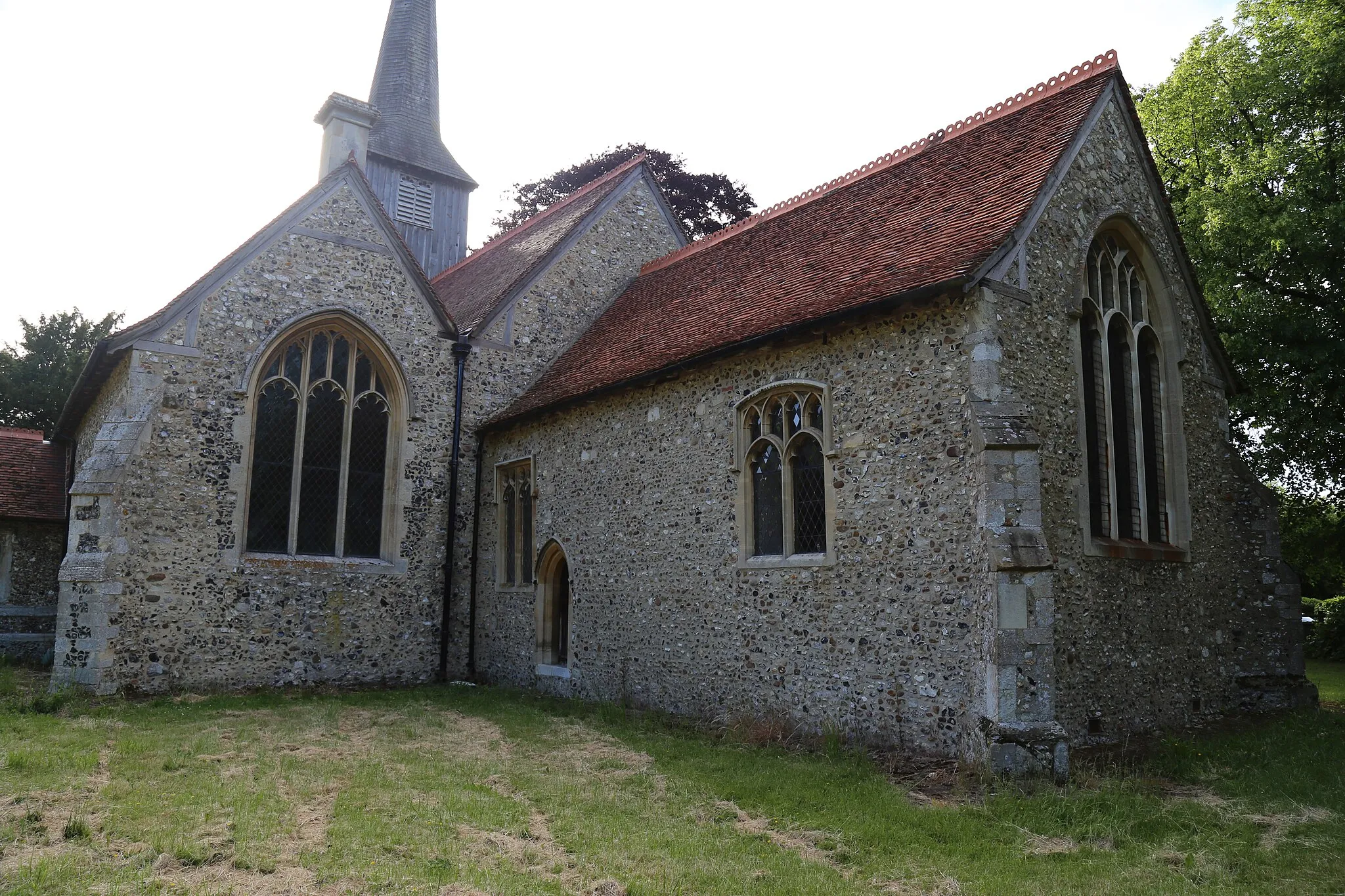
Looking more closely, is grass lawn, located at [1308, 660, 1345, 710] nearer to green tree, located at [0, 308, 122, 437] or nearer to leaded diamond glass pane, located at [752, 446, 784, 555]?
leaded diamond glass pane, located at [752, 446, 784, 555]

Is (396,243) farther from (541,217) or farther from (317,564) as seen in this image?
(541,217)

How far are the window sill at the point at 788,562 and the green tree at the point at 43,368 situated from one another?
1063 inches

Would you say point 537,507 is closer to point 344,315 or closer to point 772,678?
point 344,315

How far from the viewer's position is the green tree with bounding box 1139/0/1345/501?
47.0ft

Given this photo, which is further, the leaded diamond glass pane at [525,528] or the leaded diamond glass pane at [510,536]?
the leaded diamond glass pane at [510,536]

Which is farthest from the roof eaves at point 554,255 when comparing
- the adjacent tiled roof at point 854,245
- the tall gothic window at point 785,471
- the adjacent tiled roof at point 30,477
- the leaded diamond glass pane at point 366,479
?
the adjacent tiled roof at point 30,477

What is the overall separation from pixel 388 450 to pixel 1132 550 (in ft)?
34.0

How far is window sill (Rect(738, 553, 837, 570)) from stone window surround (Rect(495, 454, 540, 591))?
438 cm

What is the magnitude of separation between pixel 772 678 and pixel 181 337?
358 inches

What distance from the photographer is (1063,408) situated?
375 inches

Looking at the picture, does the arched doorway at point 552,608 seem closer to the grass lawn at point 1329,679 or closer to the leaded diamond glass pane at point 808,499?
the leaded diamond glass pane at point 808,499

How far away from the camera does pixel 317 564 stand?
13586 mm

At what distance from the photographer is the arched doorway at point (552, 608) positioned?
13883mm

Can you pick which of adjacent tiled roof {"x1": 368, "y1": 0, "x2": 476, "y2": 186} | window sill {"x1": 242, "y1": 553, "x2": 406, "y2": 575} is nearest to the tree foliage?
adjacent tiled roof {"x1": 368, "y1": 0, "x2": 476, "y2": 186}
